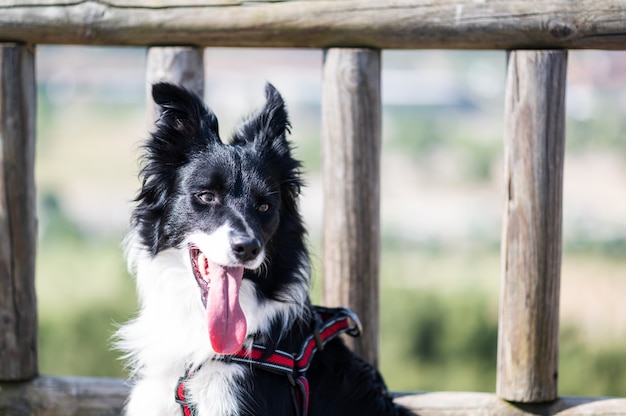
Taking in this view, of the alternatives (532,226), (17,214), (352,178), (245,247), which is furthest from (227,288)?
(532,226)

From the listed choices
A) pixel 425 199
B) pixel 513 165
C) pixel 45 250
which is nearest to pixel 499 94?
pixel 425 199

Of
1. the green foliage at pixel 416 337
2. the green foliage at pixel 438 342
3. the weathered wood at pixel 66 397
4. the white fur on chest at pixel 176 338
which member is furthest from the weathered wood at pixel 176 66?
the green foliage at pixel 438 342

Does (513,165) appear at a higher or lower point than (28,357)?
higher

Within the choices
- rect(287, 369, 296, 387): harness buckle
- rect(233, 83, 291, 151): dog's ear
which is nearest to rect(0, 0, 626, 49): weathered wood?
rect(233, 83, 291, 151): dog's ear

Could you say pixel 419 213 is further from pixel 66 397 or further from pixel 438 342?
pixel 66 397

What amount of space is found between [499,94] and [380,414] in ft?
106

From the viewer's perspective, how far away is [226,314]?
2959 mm

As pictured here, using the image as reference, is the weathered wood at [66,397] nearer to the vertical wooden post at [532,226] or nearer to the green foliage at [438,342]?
the vertical wooden post at [532,226]

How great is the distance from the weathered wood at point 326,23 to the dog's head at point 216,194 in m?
0.39

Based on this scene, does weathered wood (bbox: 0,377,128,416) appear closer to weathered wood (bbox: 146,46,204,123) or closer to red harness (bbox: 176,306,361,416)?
red harness (bbox: 176,306,361,416)

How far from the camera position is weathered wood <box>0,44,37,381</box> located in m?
3.64

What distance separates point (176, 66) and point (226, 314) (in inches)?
50.0

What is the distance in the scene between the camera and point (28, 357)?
12.5ft

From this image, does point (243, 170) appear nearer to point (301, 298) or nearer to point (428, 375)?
point (301, 298)
